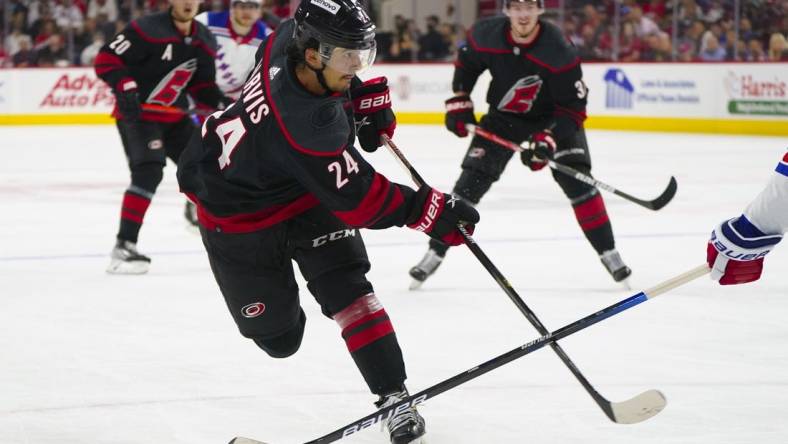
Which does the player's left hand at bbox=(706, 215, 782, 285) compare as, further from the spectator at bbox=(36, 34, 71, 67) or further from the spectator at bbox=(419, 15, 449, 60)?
the spectator at bbox=(36, 34, 71, 67)

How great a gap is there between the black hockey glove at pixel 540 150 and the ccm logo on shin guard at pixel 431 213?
208 centimetres

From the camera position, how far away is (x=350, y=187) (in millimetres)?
2309

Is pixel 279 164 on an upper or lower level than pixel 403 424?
upper

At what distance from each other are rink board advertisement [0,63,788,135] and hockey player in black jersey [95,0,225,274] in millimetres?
6903

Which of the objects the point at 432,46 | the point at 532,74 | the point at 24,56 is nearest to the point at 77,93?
the point at 24,56

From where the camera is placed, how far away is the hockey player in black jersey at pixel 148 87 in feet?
16.5

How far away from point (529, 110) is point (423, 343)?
1.37m

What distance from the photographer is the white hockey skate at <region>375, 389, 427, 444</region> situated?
8.22 ft

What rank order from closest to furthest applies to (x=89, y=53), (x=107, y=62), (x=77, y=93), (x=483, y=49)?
(x=483, y=49) → (x=107, y=62) → (x=77, y=93) → (x=89, y=53)

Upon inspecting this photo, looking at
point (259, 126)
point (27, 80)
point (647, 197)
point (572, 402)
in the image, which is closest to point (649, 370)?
point (572, 402)

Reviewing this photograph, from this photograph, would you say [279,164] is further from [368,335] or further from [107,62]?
[107,62]

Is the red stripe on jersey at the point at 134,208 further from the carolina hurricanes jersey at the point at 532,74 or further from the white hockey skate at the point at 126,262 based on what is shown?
the carolina hurricanes jersey at the point at 532,74

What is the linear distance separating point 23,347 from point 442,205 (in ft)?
5.98

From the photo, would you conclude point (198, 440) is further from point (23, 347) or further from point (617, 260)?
point (617, 260)
